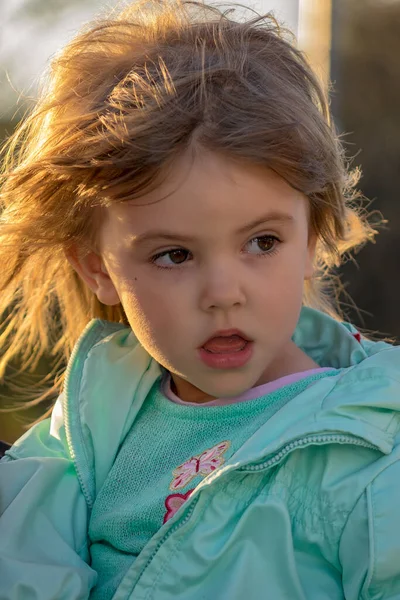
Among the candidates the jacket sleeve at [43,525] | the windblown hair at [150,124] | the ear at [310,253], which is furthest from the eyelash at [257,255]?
the jacket sleeve at [43,525]

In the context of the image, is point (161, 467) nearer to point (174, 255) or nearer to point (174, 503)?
point (174, 503)

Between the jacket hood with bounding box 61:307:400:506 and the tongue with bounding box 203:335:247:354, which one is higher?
the tongue with bounding box 203:335:247:354

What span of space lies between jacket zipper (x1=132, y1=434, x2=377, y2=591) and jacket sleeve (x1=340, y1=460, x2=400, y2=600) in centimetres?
7

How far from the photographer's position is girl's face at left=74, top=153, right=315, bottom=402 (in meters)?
1.47

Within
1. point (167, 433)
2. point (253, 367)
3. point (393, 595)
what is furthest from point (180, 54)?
point (393, 595)

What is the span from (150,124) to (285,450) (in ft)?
1.90

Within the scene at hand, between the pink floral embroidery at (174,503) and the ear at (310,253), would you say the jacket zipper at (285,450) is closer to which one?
the pink floral embroidery at (174,503)

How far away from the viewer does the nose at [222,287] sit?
1468 millimetres

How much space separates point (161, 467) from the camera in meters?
1.64

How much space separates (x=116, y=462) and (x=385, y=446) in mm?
573

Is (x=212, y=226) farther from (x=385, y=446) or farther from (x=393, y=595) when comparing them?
(x=393, y=595)

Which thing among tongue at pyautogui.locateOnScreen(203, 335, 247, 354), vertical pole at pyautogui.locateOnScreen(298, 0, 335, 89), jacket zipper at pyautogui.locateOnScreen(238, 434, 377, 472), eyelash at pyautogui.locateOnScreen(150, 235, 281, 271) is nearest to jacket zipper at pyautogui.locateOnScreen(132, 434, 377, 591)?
jacket zipper at pyautogui.locateOnScreen(238, 434, 377, 472)

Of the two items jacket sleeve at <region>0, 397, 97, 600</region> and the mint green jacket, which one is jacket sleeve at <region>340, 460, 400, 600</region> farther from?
jacket sleeve at <region>0, 397, 97, 600</region>

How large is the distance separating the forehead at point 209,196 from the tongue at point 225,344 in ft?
0.65
